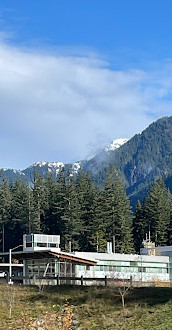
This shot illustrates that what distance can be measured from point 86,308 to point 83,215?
50638mm

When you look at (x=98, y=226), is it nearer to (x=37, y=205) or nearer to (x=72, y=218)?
(x=72, y=218)

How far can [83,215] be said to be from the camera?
84875 mm

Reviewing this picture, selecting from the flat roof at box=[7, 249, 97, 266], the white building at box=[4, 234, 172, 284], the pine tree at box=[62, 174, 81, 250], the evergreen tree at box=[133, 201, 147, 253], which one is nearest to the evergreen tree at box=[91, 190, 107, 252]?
the pine tree at box=[62, 174, 81, 250]

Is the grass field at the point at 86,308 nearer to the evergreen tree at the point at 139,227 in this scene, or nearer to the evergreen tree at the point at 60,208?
the evergreen tree at the point at 60,208

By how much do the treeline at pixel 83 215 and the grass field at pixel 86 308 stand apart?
3869 cm

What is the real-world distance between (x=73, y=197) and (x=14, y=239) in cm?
1284

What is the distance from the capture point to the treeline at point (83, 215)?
8162cm

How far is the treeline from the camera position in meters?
81.6

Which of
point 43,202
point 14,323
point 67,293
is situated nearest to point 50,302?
point 67,293

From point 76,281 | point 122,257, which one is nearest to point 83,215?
point 122,257

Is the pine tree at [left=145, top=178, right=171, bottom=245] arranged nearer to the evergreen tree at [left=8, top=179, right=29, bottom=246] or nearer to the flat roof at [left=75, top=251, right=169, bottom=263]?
the flat roof at [left=75, top=251, right=169, bottom=263]

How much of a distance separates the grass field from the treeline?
38.7m

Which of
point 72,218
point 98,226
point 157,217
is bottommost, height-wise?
point 98,226

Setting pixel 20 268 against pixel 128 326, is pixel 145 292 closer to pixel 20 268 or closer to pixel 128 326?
pixel 128 326
